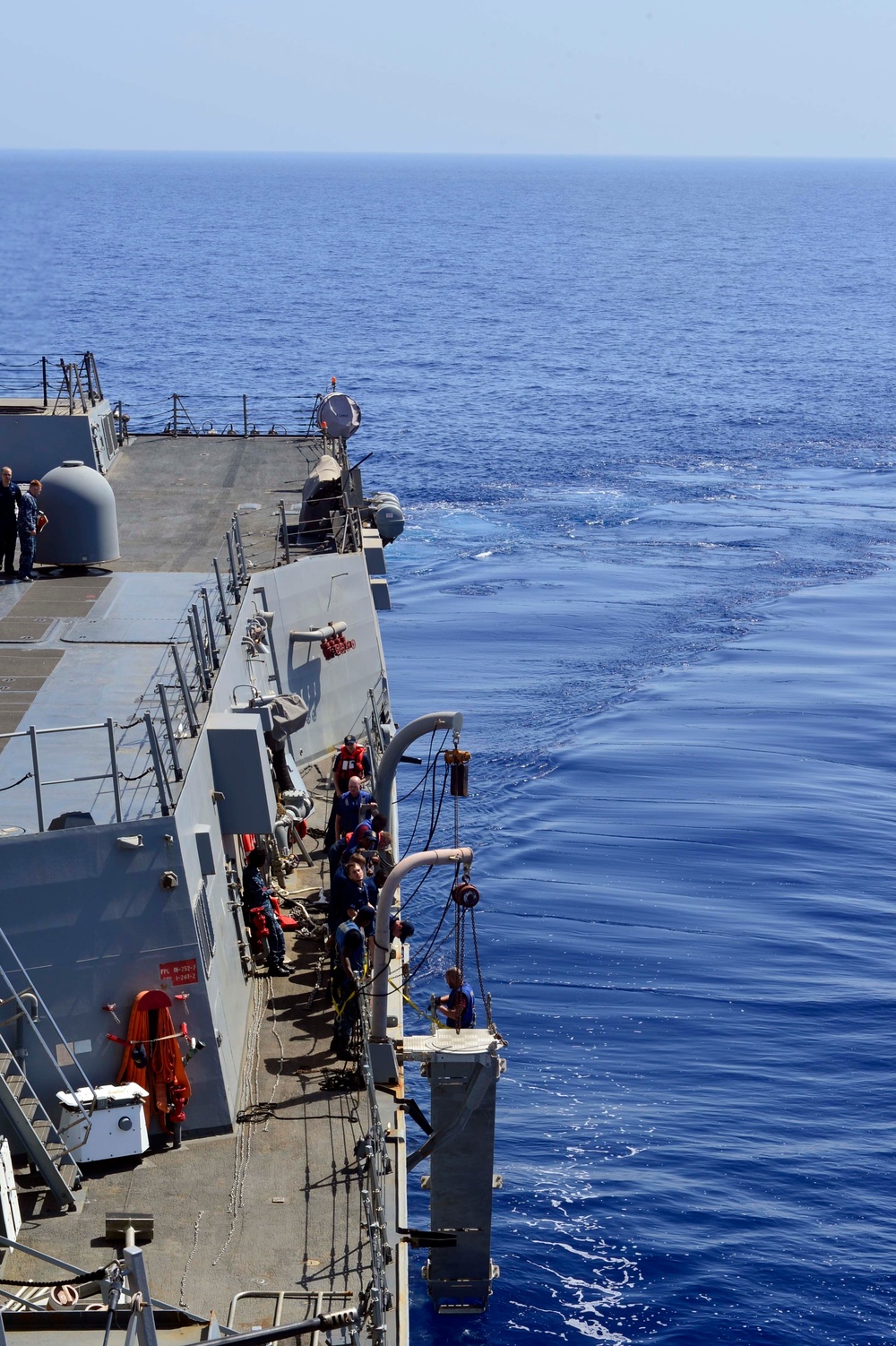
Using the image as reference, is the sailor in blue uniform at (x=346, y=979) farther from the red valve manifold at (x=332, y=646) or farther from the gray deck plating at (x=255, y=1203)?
the red valve manifold at (x=332, y=646)

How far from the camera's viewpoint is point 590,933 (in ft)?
78.9

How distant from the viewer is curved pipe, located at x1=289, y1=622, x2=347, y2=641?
20.8 metres

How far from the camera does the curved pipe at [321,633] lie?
68.2 feet

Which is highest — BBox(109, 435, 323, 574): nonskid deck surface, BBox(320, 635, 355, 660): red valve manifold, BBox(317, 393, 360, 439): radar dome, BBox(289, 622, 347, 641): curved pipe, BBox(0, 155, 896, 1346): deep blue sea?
BBox(317, 393, 360, 439): radar dome

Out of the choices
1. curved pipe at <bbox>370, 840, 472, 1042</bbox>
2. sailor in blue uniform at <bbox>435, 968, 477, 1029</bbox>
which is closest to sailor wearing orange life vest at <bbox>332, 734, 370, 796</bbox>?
sailor in blue uniform at <bbox>435, 968, 477, 1029</bbox>

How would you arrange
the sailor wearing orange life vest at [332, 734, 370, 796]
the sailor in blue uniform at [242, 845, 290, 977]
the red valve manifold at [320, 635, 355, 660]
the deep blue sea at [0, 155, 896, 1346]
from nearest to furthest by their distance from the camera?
the sailor in blue uniform at [242, 845, 290, 977] < the deep blue sea at [0, 155, 896, 1346] < the sailor wearing orange life vest at [332, 734, 370, 796] < the red valve manifold at [320, 635, 355, 660]

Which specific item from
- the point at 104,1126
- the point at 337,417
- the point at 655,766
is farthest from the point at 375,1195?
the point at 655,766

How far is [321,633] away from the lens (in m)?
21.0

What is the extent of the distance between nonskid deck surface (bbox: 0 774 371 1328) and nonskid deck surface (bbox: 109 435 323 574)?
8640mm

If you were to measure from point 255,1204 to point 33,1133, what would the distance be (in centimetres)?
183

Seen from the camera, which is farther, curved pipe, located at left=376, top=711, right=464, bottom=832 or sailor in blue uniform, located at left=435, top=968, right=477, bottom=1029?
curved pipe, located at left=376, top=711, right=464, bottom=832

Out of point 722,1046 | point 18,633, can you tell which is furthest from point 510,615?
point 18,633

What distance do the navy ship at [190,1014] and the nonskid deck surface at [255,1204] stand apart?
0.03 meters

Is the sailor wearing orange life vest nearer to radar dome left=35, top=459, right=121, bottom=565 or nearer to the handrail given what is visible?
radar dome left=35, top=459, right=121, bottom=565
